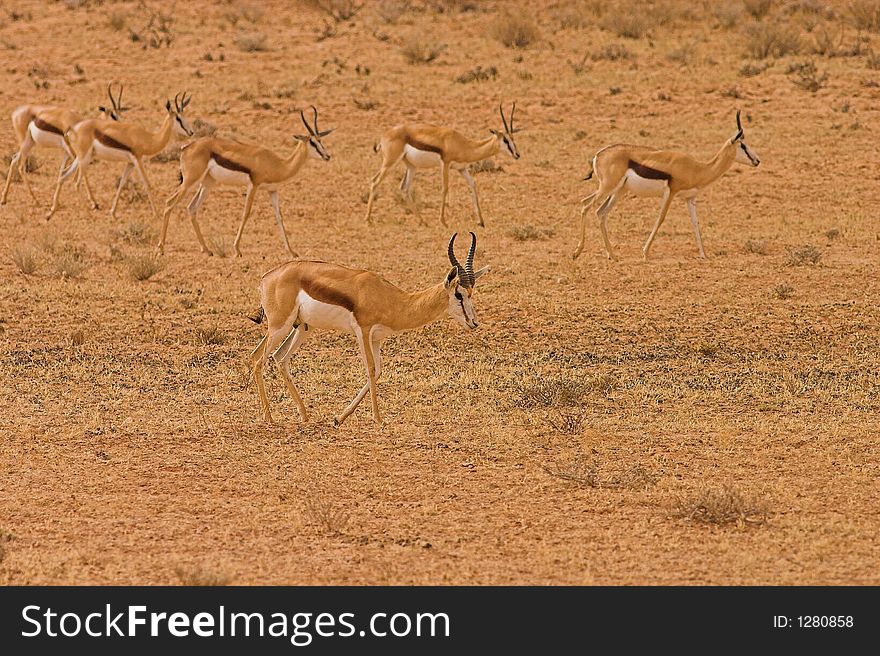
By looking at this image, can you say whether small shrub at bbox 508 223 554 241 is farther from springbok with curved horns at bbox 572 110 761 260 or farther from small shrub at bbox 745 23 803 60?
small shrub at bbox 745 23 803 60

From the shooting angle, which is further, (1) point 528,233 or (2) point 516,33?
(2) point 516,33

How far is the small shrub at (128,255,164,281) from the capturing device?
46.0 ft

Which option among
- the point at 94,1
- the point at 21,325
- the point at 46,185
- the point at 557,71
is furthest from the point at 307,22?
the point at 21,325

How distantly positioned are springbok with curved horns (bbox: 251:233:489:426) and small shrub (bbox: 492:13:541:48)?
18.5 m

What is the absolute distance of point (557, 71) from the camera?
2517 centimetres

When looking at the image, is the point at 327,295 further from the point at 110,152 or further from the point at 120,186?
the point at 110,152

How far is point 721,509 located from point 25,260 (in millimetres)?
9071

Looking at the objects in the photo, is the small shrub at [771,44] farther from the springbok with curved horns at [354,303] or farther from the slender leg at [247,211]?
the springbok with curved horns at [354,303]

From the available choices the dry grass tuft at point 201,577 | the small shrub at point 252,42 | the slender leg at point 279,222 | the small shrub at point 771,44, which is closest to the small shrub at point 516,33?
the small shrub at point 771,44

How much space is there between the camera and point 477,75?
24.8 metres

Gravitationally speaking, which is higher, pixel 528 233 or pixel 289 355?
pixel 528 233

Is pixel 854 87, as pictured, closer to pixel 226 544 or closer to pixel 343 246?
pixel 343 246

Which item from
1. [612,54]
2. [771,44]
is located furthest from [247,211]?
[771,44]

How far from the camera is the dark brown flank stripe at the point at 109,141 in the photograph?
1688cm
